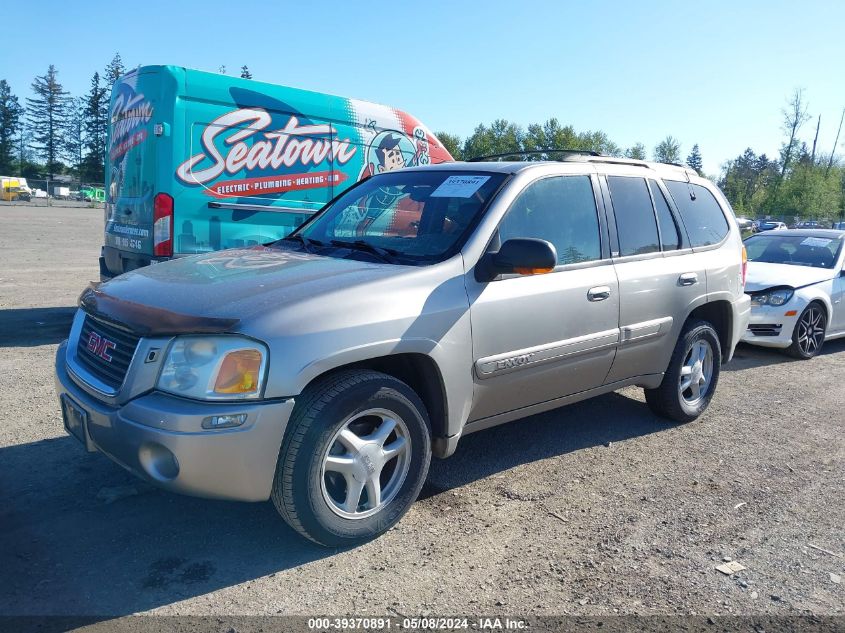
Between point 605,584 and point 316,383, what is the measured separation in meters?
1.52

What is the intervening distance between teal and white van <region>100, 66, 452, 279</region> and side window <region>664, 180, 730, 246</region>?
4221 mm

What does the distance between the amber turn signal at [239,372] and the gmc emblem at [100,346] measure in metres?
0.66

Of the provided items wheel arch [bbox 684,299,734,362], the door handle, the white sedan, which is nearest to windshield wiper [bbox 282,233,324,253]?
the door handle

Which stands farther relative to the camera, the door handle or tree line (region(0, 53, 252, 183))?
tree line (region(0, 53, 252, 183))

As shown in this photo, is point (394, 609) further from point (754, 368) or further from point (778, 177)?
point (778, 177)

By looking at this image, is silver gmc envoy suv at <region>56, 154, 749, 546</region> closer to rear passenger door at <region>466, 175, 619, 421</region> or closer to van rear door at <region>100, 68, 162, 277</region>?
rear passenger door at <region>466, 175, 619, 421</region>

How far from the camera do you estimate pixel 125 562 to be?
2.96m

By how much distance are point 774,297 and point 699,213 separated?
122 inches

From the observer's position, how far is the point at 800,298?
7488mm

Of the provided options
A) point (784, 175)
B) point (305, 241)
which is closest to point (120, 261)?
point (305, 241)

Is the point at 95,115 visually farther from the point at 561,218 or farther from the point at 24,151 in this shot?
the point at 561,218

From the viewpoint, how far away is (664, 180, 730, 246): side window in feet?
16.3

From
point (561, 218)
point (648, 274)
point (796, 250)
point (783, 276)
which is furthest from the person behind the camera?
point (796, 250)

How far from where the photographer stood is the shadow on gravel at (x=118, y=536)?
9.01 ft
